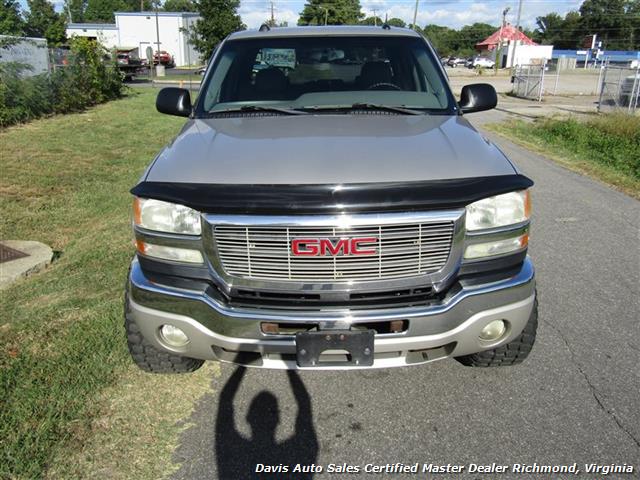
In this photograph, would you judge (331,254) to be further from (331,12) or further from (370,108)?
(331,12)

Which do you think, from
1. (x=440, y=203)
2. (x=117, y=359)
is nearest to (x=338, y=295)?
(x=440, y=203)

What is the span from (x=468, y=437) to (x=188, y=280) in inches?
61.7

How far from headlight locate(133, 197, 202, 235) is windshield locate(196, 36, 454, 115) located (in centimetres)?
134

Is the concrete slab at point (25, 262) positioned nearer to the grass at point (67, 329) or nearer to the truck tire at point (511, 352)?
the grass at point (67, 329)

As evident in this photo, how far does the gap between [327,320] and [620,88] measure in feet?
63.2

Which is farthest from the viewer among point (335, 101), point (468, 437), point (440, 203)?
point (335, 101)

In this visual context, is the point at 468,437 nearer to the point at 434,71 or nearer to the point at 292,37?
the point at 434,71

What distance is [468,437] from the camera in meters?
2.66

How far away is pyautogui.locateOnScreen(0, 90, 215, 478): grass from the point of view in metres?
2.59

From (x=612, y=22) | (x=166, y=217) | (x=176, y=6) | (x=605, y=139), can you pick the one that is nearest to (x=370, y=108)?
(x=166, y=217)

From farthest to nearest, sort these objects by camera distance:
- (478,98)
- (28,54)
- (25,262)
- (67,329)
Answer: (28,54) → (25,262) → (478,98) → (67,329)

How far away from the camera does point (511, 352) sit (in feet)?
9.87

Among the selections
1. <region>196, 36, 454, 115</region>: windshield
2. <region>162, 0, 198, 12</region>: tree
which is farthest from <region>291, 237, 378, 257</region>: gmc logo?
<region>162, 0, 198, 12</region>: tree

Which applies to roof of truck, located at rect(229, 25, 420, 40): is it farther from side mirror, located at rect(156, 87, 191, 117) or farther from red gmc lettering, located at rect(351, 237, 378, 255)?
red gmc lettering, located at rect(351, 237, 378, 255)
